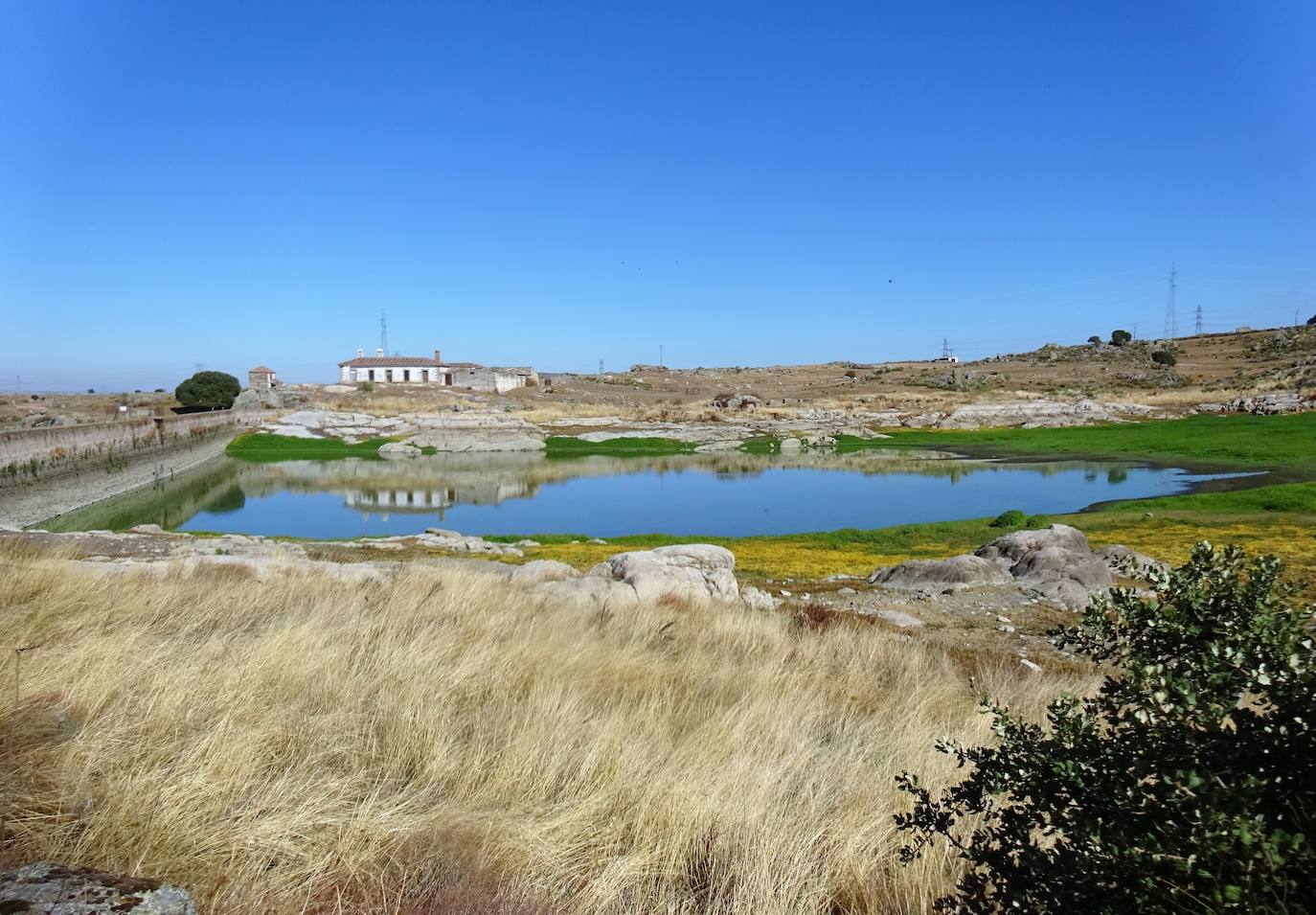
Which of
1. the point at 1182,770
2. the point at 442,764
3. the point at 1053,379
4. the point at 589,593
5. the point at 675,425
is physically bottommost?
the point at 589,593

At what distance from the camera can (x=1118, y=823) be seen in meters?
2.03

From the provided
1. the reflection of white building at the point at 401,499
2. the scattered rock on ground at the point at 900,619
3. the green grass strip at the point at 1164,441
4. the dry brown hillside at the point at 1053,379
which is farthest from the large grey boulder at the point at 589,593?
the dry brown hillside at the point at 1053,379

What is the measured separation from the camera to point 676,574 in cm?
1284

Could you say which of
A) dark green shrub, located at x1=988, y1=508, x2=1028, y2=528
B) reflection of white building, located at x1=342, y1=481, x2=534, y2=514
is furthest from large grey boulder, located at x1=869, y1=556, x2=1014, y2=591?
reflection of white building, located at x1=342, y1=481, x2=534, y2=514

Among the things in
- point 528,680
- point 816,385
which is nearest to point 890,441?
point 816,385

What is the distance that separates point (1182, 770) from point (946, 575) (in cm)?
1471

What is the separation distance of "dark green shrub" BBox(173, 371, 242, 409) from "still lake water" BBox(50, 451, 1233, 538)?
22244 mm

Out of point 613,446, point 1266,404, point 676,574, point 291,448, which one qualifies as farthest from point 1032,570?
point 1266,404

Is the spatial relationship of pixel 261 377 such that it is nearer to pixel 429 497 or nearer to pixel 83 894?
pixel 429 497

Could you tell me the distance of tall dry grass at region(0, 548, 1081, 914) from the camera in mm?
3031

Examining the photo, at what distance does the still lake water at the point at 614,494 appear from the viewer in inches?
1225

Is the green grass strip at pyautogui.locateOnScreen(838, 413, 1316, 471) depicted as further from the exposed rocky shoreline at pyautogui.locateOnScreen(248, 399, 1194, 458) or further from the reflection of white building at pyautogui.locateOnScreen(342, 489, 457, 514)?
the reflection of white building at pyautogui.locateOnScreen(342, 489, 457, 514)

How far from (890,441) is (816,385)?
166ft

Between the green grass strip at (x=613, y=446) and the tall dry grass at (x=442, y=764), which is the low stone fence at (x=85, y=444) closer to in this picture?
the green grass strip at (x=613, y=446)
